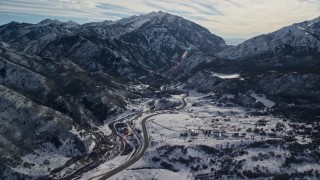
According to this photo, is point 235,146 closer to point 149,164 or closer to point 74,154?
point 149,164

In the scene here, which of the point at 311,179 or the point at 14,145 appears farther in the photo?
the point at 14,145

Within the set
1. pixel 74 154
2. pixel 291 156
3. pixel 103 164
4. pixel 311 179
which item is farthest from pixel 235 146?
pixel 74 154

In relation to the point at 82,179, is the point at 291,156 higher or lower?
higher

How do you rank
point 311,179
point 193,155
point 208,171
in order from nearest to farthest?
point 311,179 → point 208,171 → point 193,155

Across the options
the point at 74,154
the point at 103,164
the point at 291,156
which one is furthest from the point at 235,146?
the point at 74,154

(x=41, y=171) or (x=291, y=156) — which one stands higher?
(x=291, y=156)

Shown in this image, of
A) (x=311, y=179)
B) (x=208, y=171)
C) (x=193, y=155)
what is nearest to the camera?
(x=311, y=179)

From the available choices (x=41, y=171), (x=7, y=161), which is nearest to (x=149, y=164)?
(x=41, y=171)

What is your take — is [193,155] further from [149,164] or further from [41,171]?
[41,171]

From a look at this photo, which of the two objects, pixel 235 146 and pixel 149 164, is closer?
pixel 149 164
